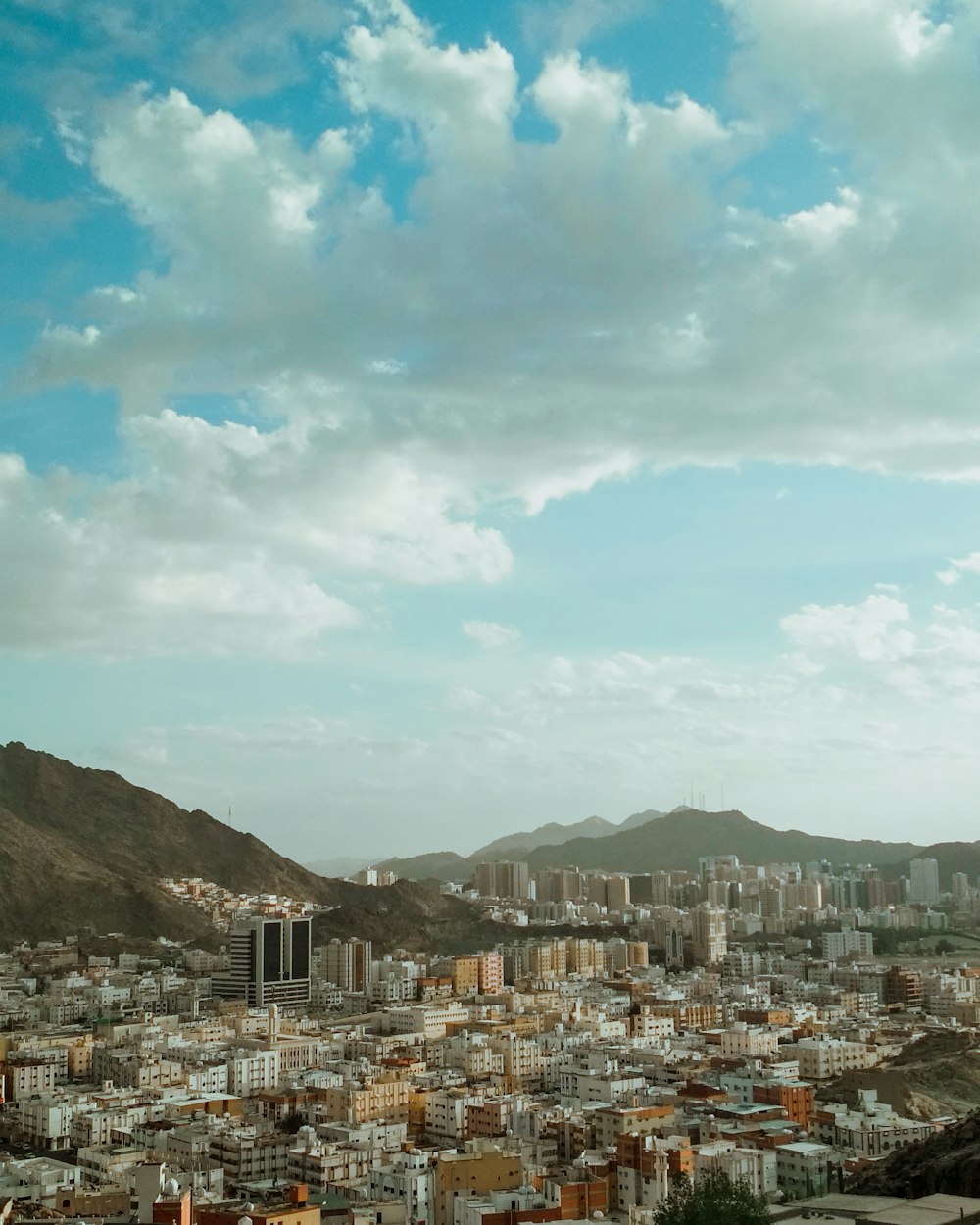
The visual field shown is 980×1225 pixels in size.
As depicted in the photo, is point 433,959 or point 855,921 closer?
point 433,959

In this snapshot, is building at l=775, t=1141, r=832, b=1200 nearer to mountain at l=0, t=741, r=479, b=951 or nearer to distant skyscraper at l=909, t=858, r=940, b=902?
mountain at l=0, t=741, r=479, b=951

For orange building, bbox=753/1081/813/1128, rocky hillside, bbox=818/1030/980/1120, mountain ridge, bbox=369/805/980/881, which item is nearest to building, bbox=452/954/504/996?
rocky hillside, bbox=818/1030/980/1120

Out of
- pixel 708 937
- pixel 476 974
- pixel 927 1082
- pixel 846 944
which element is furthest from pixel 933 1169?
pixel 846 944

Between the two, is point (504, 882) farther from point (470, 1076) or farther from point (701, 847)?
point (470, 1076)

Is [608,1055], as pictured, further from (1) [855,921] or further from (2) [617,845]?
(2) [617,845]

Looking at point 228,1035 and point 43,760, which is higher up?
Answer: point 43,760

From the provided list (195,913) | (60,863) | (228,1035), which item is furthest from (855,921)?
(228,1035)

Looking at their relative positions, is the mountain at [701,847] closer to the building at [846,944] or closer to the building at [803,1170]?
the building at [846,944]

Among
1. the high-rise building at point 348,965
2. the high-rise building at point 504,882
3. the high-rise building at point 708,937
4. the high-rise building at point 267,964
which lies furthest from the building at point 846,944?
the high-rise building at point 504,882
